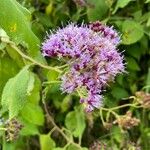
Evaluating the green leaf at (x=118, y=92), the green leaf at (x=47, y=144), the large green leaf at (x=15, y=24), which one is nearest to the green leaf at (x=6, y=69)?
the large green leaf at (x=15, y=24)

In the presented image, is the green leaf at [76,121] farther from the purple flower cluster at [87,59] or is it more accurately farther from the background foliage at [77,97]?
the purple flower cluster at [87,59]

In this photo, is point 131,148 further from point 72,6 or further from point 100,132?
point 72,6

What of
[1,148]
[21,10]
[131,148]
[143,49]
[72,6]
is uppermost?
[72,6]

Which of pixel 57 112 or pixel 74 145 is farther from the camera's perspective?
pixel 57 112

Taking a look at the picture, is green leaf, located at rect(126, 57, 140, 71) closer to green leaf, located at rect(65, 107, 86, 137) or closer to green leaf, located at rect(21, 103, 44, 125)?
green leaf, located at rect(65, 107, 86, 137)

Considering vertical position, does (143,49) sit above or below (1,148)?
above

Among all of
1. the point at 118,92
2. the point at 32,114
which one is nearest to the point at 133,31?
the point at 118,92

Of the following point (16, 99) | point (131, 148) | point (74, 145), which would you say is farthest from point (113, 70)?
point (74, 145)

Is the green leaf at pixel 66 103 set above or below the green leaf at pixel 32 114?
above
